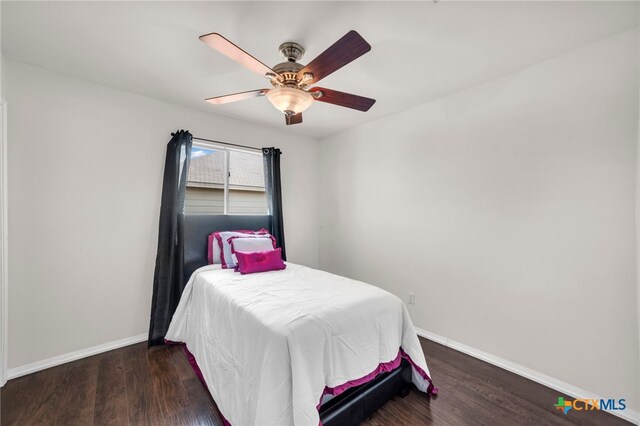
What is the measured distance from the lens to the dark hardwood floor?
1735 millimetres

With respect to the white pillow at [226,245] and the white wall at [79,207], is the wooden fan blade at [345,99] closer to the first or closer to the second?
the white pillow at [226,245]

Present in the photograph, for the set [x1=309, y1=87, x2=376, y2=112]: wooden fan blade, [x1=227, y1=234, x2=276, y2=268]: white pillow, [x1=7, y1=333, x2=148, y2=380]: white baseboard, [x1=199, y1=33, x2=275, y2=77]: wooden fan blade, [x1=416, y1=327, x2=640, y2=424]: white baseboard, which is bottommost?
[x1=416, y1=327, x2=640, y2=424]: white baseboard

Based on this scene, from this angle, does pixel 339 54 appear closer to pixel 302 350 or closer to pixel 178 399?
pixel 302 350

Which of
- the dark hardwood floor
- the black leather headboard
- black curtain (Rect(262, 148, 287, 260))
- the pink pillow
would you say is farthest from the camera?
black curtain (Rect(262, 148, 287, 260))

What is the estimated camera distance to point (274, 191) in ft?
12.1

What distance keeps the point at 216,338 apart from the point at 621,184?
122 inches

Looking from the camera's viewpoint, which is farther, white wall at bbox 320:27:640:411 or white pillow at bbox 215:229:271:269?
white pillow at bbox 215:229:271:269

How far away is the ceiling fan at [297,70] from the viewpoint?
140 centimetres

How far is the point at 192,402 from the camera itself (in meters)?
1.89

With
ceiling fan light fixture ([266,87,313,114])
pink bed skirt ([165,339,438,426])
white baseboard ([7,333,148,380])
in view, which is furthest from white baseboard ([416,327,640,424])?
white baseboard ([7,333,148,380])

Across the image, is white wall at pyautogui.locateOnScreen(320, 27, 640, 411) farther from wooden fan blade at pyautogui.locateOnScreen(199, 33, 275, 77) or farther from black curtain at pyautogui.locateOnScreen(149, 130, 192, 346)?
black curtain at pyautogui.locateOnScreen(149, 130, 192, 346)

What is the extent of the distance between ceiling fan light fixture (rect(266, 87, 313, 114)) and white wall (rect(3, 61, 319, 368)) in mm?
1812

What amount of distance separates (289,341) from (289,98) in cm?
150

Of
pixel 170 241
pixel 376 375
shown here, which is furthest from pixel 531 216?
pixel 170 241
